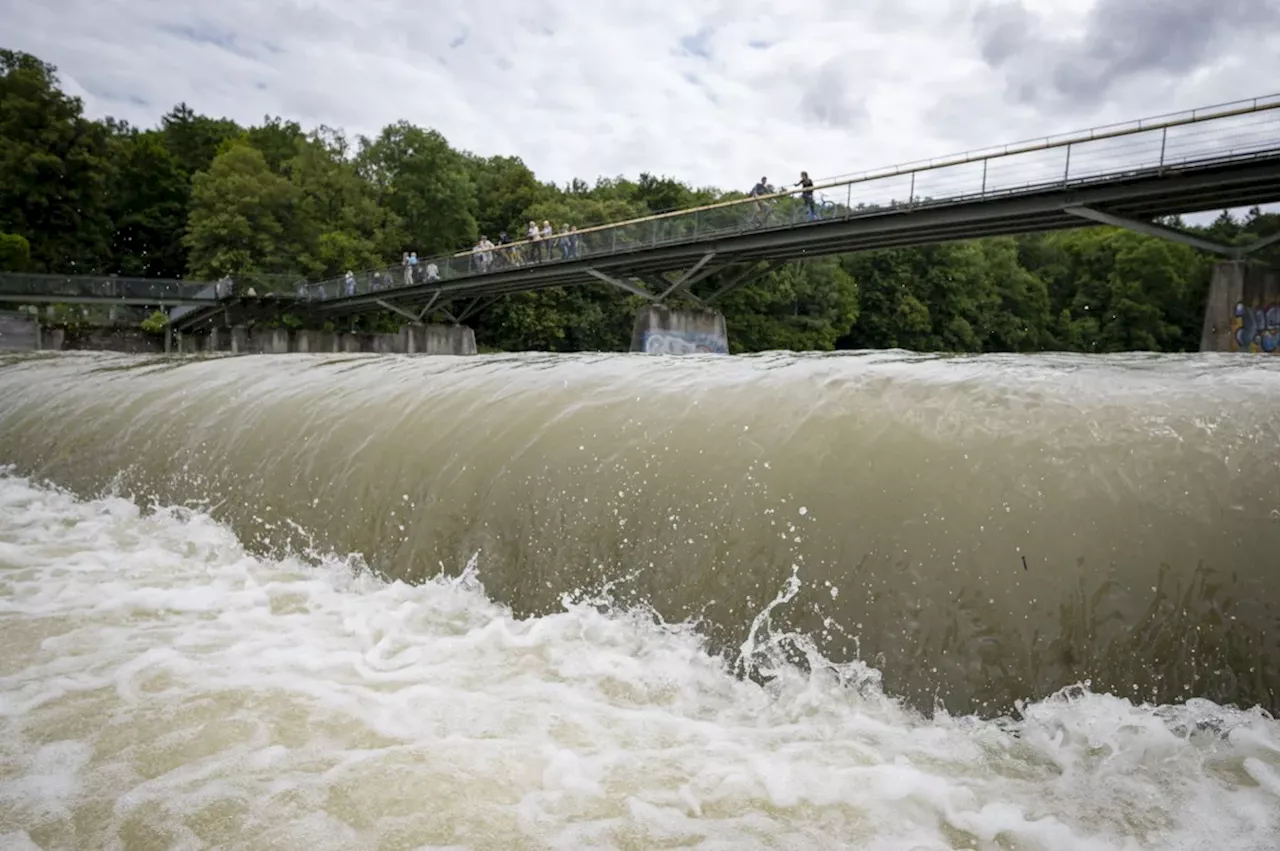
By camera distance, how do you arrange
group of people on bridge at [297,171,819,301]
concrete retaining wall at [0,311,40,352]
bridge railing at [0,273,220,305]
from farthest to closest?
1. bridge railing at [0,273,220,305]
2. concrete retaining wall at [0,311,40,352]
3. group of people on bridge at [297,171,819,301]

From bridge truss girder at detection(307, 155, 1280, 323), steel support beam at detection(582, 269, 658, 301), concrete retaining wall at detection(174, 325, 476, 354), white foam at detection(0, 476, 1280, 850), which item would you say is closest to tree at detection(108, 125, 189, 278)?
concrete retaining wall at detection(174, 325, 476, 354)

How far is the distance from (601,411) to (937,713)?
10.1 ft

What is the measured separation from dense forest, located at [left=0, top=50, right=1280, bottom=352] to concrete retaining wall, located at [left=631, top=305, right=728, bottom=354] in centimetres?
1454

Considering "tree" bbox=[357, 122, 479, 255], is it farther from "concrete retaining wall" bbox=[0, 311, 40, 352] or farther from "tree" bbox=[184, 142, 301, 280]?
"concrete retaining wall" bbox=[0, 311, 40, 352]

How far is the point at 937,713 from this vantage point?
3.54 meters

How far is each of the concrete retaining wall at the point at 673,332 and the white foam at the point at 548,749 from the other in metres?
26.8

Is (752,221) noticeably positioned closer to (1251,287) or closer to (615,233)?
(615,233)

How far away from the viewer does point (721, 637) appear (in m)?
4.11

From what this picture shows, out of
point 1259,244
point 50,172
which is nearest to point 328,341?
point 50,172

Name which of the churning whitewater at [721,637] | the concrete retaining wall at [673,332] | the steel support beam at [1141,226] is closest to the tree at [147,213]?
the concrete retaining wall at [673,332]

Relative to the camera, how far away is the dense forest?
50125mm

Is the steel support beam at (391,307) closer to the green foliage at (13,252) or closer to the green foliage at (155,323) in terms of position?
the green foliage at (155,323)

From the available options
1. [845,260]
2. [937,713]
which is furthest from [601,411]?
[845,260]

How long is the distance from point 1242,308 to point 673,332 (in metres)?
17.6
